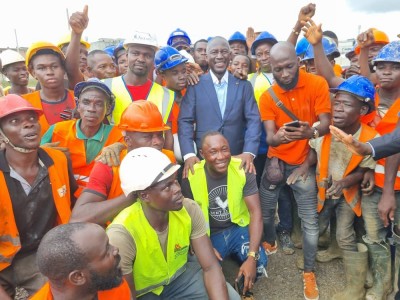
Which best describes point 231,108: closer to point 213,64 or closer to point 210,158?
point 213,64

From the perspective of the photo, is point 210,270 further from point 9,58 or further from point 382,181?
point 9,58

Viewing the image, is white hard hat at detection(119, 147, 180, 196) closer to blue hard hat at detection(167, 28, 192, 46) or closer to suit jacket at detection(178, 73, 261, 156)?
suit jacket at detection(178, 73, 261, 156)

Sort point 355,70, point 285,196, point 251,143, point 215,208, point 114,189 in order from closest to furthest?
point 114,189 < point 215,208 < point 251,143 < point 285,196 < point 355,70

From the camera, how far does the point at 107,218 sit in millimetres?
2811

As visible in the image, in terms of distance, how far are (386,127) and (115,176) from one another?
249cm

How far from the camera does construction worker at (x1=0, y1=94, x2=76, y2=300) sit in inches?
104

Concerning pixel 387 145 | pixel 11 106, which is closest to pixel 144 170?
pixel 11 106

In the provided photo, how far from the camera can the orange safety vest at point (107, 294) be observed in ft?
6.34

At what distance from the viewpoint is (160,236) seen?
267 cm

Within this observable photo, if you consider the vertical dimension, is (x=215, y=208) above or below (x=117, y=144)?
below

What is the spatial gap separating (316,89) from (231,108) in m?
0.91

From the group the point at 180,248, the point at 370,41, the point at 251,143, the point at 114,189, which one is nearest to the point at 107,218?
the point at 114,189

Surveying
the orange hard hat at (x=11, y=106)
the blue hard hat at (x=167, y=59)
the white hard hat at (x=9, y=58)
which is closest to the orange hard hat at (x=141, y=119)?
the orange hard hat at (x=11, y=106)

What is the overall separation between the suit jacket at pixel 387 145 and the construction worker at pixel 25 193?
99.9 inches
